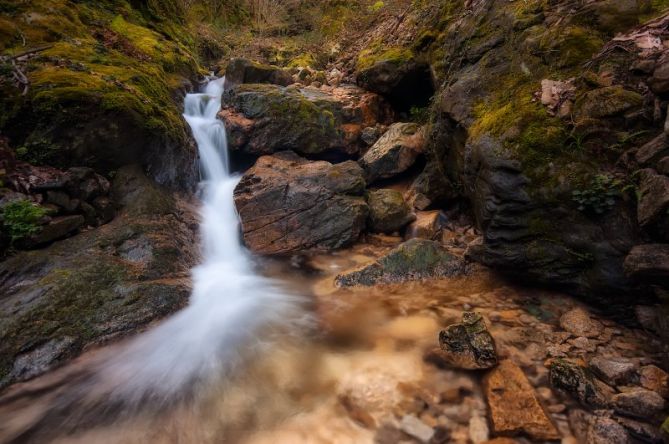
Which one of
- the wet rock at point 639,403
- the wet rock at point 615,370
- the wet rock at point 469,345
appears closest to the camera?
the wet rock at point 639,403

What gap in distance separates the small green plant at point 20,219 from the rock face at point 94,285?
0.90ft

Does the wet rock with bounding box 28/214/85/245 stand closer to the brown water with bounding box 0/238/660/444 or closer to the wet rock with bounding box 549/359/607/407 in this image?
the brown water with bounding box 0/238/660/444

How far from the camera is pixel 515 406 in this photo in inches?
106

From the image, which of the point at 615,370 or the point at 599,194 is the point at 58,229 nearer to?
the point at 615,370

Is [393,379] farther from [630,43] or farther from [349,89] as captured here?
[349,89]

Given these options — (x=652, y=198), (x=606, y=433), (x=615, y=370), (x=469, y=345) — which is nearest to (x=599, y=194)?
(x=652, y=198)

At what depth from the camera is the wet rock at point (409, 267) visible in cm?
512

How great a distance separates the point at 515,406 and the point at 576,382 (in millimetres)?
573

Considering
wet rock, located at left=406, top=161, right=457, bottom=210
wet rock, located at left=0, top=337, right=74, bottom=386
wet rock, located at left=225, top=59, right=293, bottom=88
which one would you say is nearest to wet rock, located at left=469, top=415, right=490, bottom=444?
wet rock, located at left=0, top=337, right=74, bottom=386

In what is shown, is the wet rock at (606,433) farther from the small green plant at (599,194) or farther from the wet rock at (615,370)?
the small green plant at (599,194)

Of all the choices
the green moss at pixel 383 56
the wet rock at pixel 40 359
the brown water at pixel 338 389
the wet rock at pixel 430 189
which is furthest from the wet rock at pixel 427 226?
the wet rock at pixel 40 359

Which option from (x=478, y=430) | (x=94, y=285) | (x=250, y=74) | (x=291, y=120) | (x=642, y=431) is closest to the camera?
(x=642, y=431)

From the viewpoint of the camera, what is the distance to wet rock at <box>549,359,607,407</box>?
265cm

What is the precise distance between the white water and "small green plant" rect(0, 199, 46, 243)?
1.99 metres
